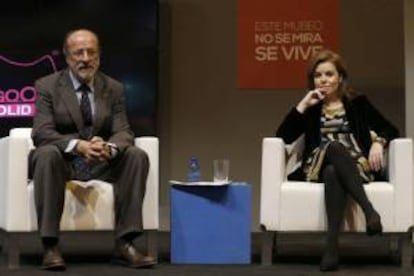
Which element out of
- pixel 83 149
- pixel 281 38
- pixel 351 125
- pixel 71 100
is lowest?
pixel 83 149

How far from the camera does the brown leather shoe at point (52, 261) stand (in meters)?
3.53

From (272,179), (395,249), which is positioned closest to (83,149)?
(272,179)

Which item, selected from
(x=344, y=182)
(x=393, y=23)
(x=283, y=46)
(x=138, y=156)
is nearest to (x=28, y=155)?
(x=138, y=156)

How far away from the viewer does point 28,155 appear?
12.2 feet

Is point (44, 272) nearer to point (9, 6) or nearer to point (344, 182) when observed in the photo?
point (344, 182)

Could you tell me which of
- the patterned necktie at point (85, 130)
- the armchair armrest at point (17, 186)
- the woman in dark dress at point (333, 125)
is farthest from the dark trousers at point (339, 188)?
the armchair armrest at point (17, 186)

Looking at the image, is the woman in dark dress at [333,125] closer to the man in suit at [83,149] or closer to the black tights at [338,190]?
the black tights at [338,190]

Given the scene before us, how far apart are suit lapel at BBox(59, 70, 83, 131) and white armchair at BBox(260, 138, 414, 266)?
945 millimetres

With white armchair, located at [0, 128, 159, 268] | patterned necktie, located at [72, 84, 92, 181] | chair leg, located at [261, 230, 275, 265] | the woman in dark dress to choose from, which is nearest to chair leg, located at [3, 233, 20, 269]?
white armchair, located at [0, 128, 159, 268]

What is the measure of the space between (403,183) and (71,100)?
5.47 feet

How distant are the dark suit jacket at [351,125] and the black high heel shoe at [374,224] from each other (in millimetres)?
487

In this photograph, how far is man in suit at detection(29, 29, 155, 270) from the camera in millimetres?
3553

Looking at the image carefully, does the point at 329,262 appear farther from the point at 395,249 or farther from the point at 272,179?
the point at 395,249

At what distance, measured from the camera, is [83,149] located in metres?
3.61
